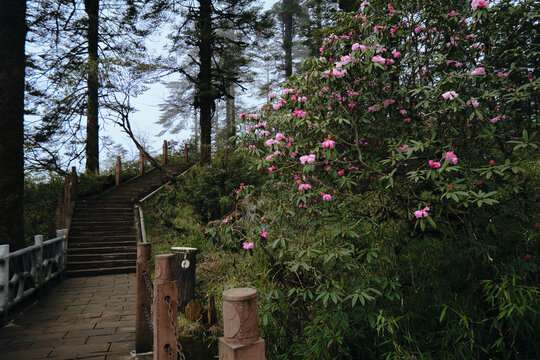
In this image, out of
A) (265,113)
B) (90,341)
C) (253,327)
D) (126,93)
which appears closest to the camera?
(253,327)

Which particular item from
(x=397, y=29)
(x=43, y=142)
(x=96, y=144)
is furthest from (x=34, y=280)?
(x=96, y=144)

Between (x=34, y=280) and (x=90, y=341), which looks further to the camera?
(x=34, y=280)

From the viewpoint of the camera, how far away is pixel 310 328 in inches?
137

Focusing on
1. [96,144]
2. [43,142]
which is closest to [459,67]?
[43,142]

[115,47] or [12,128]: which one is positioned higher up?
[115,47]

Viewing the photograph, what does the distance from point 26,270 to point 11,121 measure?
A: 105 inches

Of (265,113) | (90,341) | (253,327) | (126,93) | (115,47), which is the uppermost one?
(115,47)

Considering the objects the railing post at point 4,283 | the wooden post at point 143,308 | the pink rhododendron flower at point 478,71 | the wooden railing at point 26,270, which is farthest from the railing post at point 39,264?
the pink rhododendron flower at point 478,71

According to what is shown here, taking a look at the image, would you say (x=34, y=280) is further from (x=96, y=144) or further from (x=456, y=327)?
(x=96, y=144)

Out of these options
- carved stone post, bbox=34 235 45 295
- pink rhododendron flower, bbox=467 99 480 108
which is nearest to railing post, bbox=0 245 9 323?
carved stone post, bbox=34 235 45 295

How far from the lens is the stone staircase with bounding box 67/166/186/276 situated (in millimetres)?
8516

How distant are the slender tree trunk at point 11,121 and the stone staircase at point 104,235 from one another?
2.75m

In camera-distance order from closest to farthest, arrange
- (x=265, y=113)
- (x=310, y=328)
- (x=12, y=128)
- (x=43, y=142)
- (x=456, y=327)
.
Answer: (x=456, y=327) < (x=310, y=328) < (x=265, y=113) < (x=12, y=128) < (x=43, y=142)

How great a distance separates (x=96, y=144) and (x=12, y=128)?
33.5 feet
